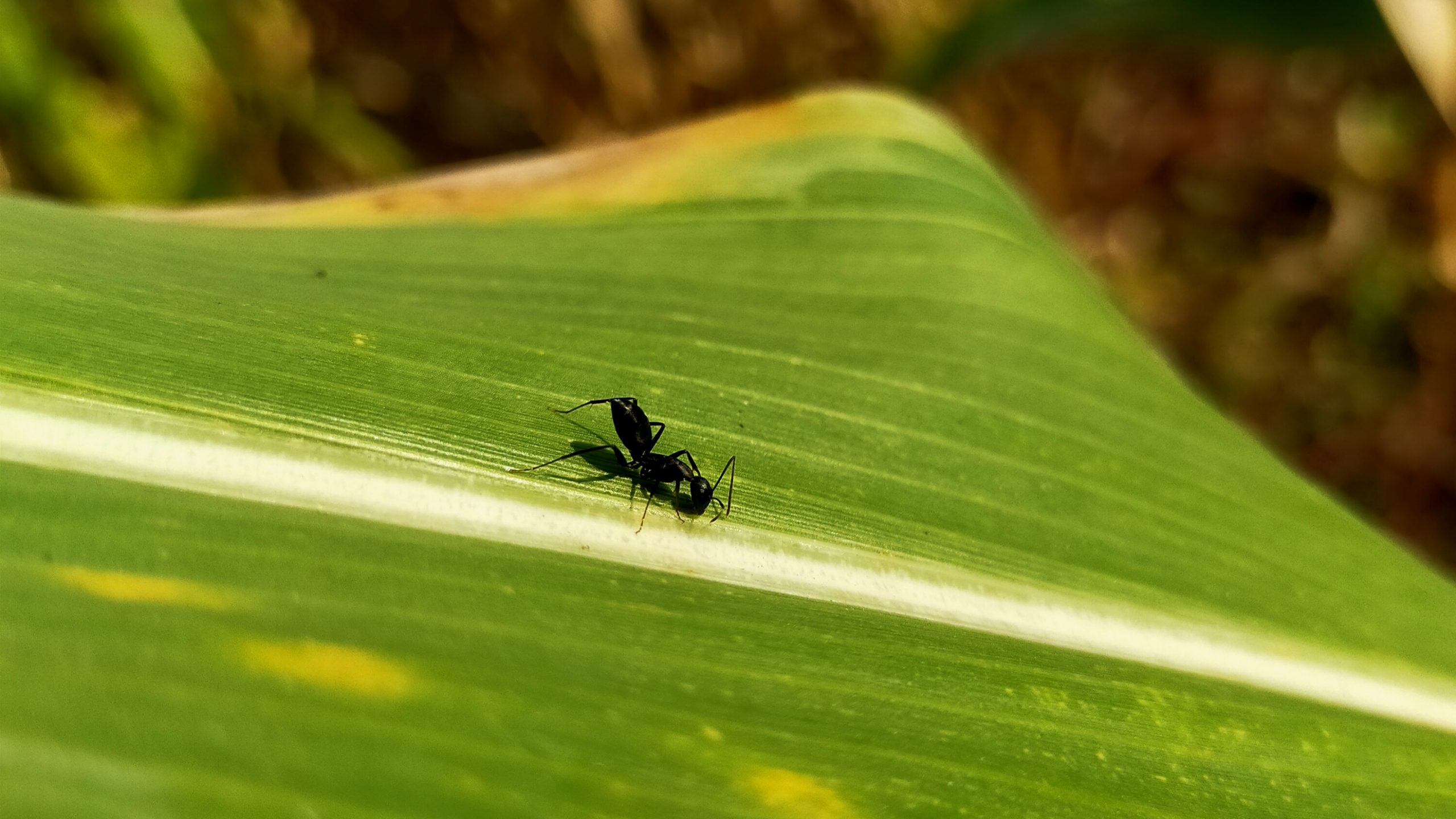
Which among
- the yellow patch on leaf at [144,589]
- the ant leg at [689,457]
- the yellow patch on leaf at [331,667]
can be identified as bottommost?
the yellow patch on leaf at [331,667]

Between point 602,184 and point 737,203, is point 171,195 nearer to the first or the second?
point 602,184

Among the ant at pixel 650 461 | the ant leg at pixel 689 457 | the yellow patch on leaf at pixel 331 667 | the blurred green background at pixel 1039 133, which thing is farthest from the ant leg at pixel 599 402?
the blurred green background at pixel 1039 133

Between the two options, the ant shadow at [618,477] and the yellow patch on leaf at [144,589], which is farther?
the ant shadow at [618,477]

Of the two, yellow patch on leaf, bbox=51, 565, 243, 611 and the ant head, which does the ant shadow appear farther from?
yellow patch on leaf, bbox=51, 565, 243, 611

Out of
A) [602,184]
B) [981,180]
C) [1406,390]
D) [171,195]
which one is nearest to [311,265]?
[602,184]

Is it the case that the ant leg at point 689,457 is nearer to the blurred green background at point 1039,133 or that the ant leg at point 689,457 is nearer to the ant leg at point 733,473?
the ant leg at point 733,473

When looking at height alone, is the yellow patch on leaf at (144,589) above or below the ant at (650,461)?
below

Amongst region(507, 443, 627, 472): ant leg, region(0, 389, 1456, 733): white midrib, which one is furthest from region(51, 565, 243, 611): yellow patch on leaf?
region(507, 443, 627, 472): ant leg
